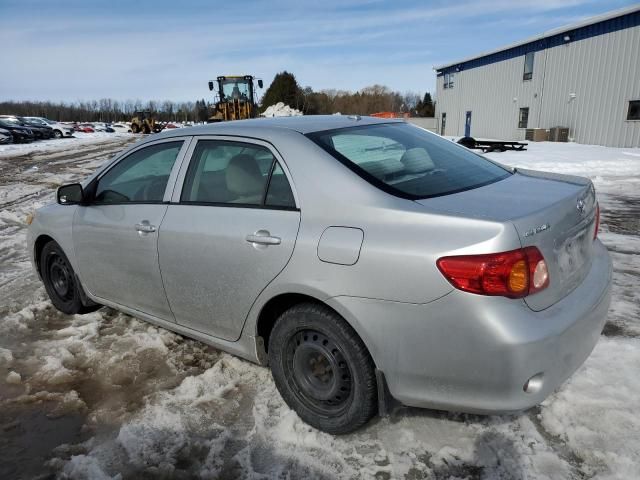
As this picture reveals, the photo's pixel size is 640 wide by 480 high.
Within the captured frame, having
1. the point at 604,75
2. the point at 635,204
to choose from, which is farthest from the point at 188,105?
the point at 635,204

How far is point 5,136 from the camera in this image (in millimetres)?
29891

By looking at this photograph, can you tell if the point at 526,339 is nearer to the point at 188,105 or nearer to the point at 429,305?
the point at 429,305

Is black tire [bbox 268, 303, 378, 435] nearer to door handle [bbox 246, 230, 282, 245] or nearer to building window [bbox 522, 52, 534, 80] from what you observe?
door handle [bbox 246, 230, 282, 245]

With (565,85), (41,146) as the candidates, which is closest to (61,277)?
(565,85)

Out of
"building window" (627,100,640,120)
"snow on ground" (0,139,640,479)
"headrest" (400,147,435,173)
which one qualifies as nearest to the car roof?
"headrest" (400,147,435,173)

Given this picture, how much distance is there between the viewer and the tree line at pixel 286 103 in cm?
7112

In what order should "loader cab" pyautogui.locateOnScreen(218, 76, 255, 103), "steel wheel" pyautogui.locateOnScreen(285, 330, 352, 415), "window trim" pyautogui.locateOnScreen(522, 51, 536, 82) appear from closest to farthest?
1. "steel wheel" pyautogui.locateOnScreen(285, 330, 352, 415)
2. "window trim" pyautogui.locateOnScreen(522, 51, 536, 82)
3. "loader cab" pyautogui.locateOnScreen(218, 76, 255, 103)

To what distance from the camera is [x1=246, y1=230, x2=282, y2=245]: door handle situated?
2.61 metres

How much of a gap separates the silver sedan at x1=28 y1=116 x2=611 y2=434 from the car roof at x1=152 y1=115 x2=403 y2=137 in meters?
0.02

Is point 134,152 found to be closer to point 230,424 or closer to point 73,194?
point 73,194

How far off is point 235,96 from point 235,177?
27.0 metres

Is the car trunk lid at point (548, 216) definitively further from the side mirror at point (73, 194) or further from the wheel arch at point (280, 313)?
the side mirror at point (73, 194)

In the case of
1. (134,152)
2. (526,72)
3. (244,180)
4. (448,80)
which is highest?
(448,80)

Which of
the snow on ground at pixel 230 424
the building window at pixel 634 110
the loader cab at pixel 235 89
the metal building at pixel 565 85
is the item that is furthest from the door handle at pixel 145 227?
the loader cab at pixel 235 89
